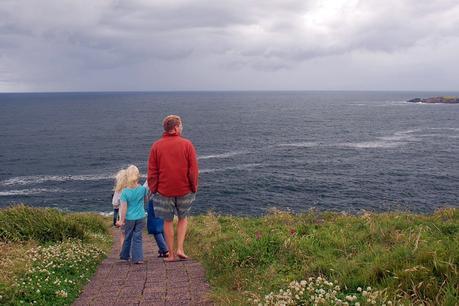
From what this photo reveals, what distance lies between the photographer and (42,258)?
8250 millimetres

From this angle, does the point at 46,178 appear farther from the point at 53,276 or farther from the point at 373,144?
the point at 373,144

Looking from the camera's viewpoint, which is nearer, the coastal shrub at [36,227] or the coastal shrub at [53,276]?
the coastal shrub at [53,276]

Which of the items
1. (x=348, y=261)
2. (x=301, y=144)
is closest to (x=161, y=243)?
(x=348, y=261)

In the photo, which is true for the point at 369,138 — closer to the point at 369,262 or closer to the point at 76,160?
the point at 76,160

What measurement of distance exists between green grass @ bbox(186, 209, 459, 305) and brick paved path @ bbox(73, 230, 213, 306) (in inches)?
12.0

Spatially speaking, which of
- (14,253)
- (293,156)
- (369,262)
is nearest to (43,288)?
(14,253)

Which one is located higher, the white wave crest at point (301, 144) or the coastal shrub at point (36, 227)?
the coastal shrub at point (36, 227)

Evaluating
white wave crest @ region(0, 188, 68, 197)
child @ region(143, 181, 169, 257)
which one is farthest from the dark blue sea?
child @ region(143, 181, 169, 257)

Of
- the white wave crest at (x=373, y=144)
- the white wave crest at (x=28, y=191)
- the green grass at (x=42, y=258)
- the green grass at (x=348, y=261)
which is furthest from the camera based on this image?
the white wave crest at (x=373, y=144)

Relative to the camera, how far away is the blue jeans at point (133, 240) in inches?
368

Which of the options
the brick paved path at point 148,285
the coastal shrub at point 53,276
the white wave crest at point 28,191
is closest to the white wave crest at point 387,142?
the white wave crest at point 28,191

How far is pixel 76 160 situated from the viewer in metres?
65.0

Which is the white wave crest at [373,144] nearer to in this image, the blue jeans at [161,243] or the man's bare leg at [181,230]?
the blue jeans at [161,243]

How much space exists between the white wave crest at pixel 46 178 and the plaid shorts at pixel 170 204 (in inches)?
1789
